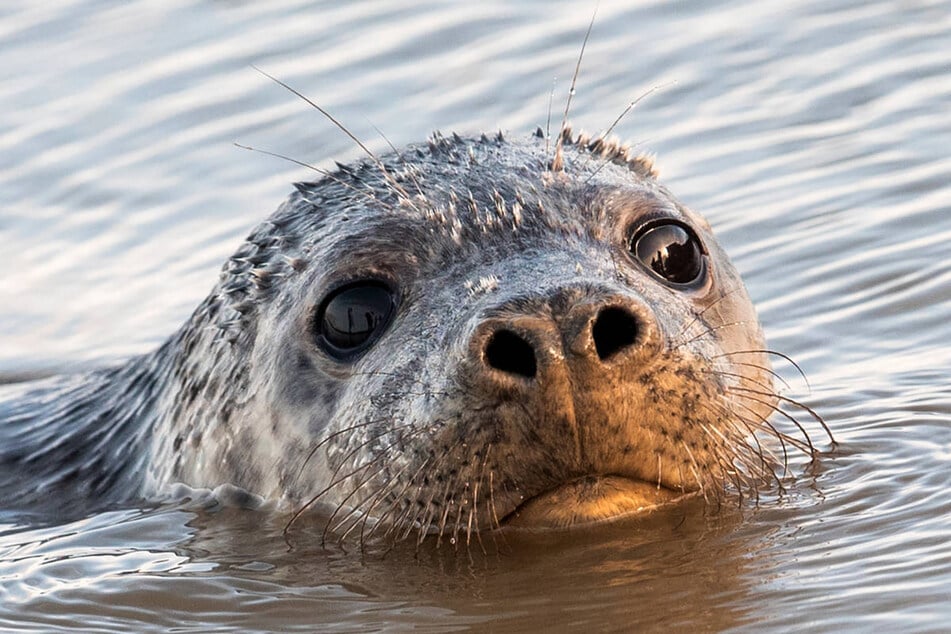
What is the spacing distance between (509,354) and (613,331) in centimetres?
29

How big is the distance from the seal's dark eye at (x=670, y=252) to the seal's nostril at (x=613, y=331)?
92cm

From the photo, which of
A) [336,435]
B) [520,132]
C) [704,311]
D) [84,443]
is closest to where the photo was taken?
[336,435]

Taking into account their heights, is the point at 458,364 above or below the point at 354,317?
below

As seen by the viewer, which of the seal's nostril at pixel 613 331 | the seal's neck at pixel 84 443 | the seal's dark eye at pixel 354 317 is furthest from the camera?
the seal's neck at pixel 84 443

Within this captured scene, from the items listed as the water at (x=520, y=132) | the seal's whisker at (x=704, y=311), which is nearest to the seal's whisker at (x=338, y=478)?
the water at (x=520, y=132)

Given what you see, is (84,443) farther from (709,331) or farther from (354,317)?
(709,331)

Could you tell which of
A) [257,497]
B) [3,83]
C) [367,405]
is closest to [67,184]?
[3,83]

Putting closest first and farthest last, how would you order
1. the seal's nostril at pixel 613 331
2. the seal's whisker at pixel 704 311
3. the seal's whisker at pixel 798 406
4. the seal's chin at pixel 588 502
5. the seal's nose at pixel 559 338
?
1. the seal's nose at pixel 559 338
2. the seal's nostril at pixel 613 331
3. the seal's chin at pixel 588 502
4. the seal's whisker at pixel 704 311
5. the seal's whisker at pixel 798 406

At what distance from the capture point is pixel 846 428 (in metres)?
7.12

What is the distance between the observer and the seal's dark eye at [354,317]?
20.9 ft

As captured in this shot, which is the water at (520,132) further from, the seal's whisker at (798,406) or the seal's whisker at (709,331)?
the seal's whisker at (709,331)

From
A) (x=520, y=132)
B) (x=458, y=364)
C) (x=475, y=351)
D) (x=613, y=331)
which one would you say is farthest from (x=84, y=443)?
(x=520, y=132)

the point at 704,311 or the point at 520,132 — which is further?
the point at 520,132

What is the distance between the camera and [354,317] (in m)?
6.41
